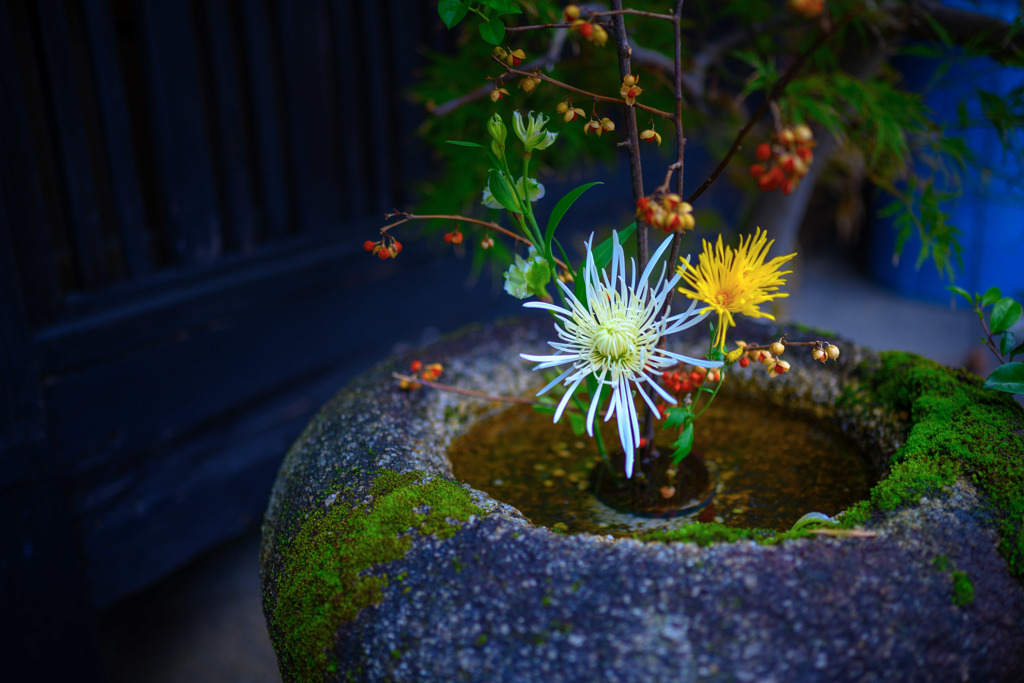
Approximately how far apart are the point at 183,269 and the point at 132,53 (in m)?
1.15

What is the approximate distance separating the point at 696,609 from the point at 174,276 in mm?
1620

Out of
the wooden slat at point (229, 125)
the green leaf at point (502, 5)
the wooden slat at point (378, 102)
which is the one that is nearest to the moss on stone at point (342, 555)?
the green leaf at point (502, 5)

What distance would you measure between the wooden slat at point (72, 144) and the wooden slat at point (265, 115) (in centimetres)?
48

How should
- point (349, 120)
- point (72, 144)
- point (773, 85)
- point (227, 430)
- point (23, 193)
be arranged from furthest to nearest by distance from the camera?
point (349, 120), point (227, 430), point (72, 144), point (23, 193), point (773, 85)

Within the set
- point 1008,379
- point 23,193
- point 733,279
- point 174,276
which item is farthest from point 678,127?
point 174,276

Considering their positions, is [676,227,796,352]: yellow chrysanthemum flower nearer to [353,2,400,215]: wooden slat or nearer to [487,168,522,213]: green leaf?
[487,168,522,213]: green leaf

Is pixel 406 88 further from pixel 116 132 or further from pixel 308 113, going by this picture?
pixel 116 132

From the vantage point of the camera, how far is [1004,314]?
0.99m

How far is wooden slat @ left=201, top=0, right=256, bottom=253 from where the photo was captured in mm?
1891

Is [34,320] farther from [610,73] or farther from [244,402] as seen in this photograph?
[610,73]

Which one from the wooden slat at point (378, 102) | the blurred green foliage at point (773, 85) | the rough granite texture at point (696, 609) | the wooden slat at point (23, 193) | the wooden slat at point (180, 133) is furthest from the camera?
the wooden slat at point (378, 102)

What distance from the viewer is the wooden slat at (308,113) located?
210 centimetres

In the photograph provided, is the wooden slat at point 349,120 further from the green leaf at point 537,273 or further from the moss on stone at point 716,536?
the moss on stone at point 716,536

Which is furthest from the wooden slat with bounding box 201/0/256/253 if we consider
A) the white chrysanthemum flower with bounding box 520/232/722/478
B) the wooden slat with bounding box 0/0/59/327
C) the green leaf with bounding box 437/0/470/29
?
the white chrysanthemum flower with bounding box 520/232/722/478
